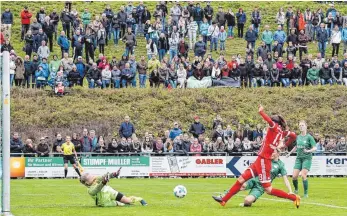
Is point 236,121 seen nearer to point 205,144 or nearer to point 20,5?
point 205,144

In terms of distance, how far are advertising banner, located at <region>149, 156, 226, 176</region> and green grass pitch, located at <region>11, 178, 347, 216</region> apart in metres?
5.99

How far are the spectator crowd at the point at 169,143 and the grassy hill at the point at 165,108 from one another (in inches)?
88.8

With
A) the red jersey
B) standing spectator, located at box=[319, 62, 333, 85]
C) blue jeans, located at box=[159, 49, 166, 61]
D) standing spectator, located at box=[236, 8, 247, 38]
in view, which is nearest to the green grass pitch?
the red jersey

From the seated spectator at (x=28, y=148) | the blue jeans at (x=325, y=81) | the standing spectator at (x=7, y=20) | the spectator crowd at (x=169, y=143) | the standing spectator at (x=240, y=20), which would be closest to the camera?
the seated spectator at (x=28, y=148)

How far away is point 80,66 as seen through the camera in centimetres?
4453

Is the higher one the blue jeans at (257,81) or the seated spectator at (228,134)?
the blue jeans at (257,81)

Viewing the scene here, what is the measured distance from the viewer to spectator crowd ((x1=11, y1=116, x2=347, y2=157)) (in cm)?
3906

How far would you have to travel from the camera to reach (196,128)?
4188 centimetres

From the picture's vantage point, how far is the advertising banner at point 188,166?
39.2m

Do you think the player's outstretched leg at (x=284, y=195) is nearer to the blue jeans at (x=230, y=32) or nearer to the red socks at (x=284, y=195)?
the red socks at (x=284, y=195)

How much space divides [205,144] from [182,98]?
7.41m

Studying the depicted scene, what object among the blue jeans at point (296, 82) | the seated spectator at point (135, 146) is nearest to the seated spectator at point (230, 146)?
the seated spectator at point (135, 146)

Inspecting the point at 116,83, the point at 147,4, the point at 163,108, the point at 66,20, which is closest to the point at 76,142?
the point at 116,83

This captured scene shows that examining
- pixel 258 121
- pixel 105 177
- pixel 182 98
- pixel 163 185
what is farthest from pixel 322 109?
pixel 105 177
